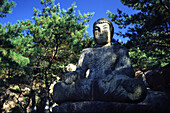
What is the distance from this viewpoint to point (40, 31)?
10125 millimetres

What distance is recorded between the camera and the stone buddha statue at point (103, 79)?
215 cm

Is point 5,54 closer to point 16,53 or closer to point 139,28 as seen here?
point 16,53

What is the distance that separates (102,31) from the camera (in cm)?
332

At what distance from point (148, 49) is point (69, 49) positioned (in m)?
5.62

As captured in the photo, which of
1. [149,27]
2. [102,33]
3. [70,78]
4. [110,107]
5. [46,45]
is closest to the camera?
[110,107]

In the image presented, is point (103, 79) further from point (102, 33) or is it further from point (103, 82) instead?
point (102, 33)

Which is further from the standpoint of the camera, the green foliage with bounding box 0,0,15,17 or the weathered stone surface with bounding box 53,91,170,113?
the green foliage with bounding box 0,0,15,17

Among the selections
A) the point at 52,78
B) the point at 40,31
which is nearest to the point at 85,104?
the point at 40,31

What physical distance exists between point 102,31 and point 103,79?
4.26ft

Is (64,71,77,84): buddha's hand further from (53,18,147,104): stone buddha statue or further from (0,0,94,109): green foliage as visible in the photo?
(0,0,94,109): green foliage

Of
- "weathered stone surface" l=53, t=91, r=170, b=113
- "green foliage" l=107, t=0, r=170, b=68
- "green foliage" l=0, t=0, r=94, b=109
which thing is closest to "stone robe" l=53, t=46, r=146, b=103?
"weathered stone surface" l=53, t=91, r=170, b=113

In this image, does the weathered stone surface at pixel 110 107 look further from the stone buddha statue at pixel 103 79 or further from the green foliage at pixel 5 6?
the green foliage at pixel 5 6

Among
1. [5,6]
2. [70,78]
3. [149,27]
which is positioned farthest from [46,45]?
[70,78]

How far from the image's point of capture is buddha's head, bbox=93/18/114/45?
10.9 feet
